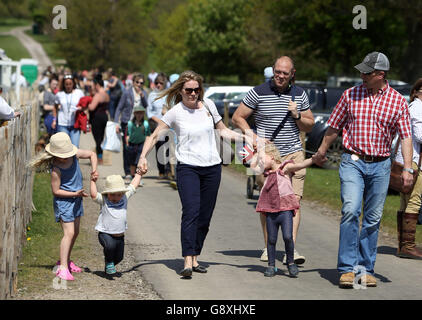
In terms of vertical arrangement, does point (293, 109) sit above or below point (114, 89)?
above

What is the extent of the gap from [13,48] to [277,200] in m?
116

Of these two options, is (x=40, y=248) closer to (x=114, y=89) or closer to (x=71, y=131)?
(x=71, y=131)

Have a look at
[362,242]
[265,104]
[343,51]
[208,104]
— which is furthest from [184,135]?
[343,51]

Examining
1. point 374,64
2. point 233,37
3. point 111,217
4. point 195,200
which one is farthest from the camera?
point 233,37

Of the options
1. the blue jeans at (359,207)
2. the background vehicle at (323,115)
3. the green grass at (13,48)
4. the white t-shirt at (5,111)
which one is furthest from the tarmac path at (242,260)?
the green grass at (13,48)

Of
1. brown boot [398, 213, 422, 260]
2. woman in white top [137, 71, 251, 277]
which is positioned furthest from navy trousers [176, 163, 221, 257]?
brown boot [398, 213, 422, 260]

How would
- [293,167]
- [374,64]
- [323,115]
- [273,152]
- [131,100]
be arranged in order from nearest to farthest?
[374,64]
[293,167]
[273,152]
[131,100]
[323,115]

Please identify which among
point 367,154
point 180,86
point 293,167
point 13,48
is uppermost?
point 180,86

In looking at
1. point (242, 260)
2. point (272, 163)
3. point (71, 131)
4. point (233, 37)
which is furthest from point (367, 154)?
point (233, 37)

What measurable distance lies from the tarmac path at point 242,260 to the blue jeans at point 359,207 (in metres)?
0.29

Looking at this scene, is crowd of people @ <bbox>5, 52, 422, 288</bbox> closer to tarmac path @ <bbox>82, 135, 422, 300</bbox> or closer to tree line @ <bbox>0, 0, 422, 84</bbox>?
tarmac path @ <bbox>82, 135, 422, 300</bbox>

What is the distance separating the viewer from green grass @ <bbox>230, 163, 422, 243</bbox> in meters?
11.8

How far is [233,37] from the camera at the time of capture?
7788 cm
